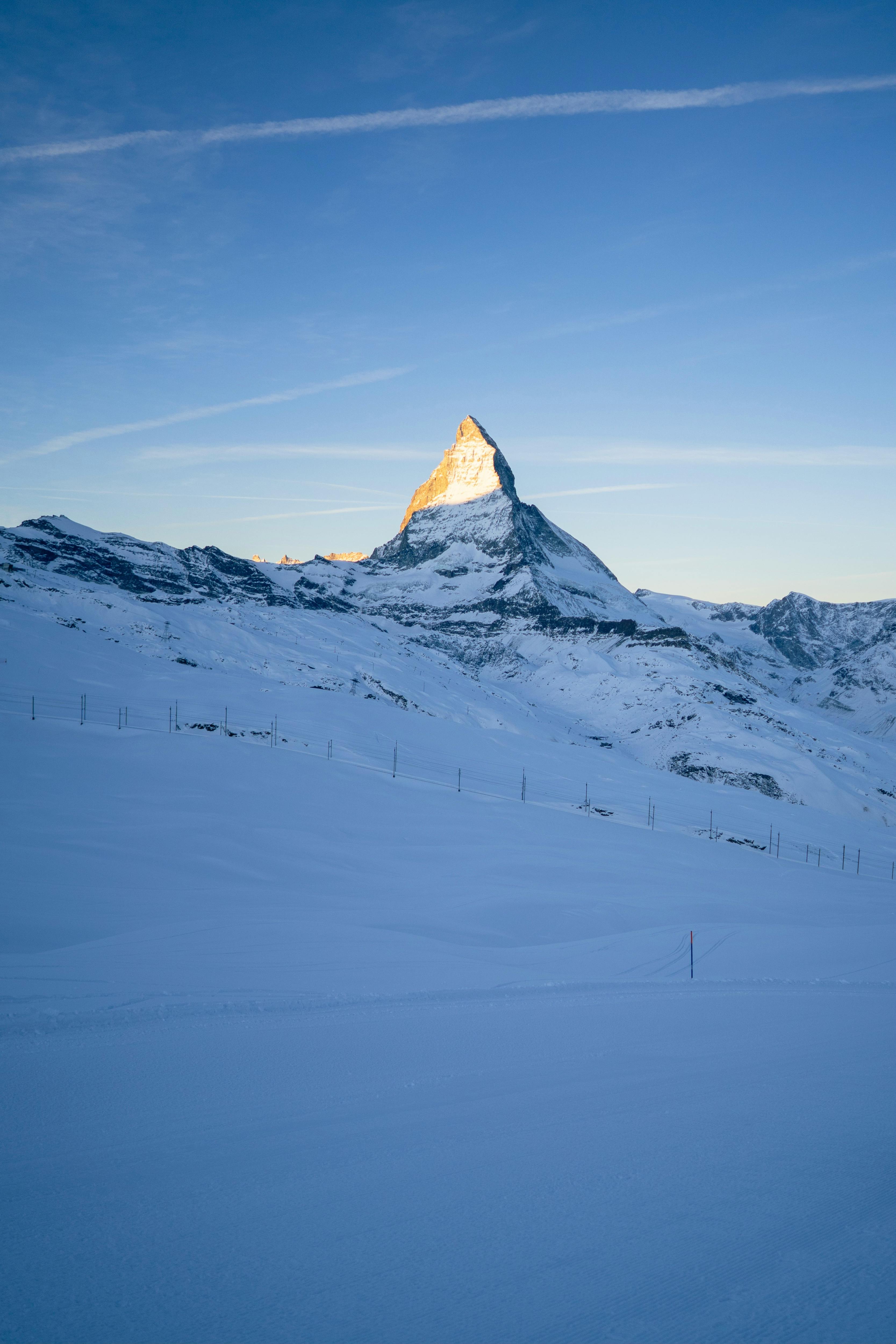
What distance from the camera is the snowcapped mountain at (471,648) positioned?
70.4 metres

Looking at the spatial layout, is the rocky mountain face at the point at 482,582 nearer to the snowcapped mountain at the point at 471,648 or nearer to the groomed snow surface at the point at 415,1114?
the snowcapped mountain at the point at 471,648

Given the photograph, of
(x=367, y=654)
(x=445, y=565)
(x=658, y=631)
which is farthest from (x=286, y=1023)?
(x=445, y=565)

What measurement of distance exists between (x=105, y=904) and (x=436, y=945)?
7.06m

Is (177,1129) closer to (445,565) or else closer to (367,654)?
(367,654)

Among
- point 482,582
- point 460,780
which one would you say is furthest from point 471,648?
point 460,780

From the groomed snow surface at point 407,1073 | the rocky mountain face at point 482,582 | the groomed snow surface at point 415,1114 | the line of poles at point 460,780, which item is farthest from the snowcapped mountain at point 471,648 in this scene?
the groomed snow surface at point 415,1114

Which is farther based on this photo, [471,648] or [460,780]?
[471,648]

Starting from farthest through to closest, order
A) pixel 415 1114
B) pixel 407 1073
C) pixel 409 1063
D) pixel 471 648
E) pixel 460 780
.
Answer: pixel 471 648, pixel 460 780, pixel 409 1063, pixel 407 1073, pixel 415 1114

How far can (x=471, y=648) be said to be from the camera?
12069 centimetres

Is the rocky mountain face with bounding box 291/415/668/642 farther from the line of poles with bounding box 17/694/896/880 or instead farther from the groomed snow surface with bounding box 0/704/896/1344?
the groomed snow surface with bounding box 0/704/896/1344

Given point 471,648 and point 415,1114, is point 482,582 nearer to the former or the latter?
point 471,648

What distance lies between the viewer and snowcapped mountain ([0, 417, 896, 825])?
7044cm

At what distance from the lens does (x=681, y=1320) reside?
17.5ft

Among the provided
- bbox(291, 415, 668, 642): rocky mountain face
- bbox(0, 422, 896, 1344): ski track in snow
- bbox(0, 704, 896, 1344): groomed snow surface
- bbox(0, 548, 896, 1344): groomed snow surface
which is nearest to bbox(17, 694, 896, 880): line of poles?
bbox(0, 422, 896, 1344): ski track in snow
